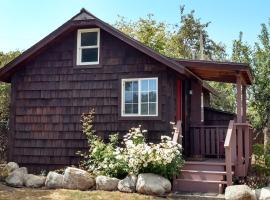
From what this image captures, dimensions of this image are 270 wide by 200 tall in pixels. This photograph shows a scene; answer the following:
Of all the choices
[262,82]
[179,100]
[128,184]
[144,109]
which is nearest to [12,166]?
[128,184]

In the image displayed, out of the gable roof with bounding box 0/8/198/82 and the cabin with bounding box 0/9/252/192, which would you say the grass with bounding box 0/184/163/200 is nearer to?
the cabin with bounding box 0/9/252/192

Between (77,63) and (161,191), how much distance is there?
5.45 meters

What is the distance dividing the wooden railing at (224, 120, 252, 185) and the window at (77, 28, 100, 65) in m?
5.00

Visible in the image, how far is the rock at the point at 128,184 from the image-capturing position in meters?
10.1

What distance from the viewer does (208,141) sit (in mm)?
12711

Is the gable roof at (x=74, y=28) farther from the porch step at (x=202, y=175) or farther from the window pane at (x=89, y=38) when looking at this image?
the porch step at (x=202, y=175)

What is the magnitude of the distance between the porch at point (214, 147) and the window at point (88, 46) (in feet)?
9.91

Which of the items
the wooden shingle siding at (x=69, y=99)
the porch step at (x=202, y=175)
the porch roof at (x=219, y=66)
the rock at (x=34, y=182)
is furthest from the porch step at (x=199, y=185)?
the rock at (x=34, y=182)

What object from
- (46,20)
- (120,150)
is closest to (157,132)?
(120,150)

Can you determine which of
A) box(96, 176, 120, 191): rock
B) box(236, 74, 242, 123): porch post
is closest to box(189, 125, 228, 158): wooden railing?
box(236, 74, 242, 123): porch post

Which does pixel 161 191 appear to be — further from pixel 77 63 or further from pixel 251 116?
pixel 251 116

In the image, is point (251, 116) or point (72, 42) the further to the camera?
point (251, 116)

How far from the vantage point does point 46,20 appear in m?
22.2

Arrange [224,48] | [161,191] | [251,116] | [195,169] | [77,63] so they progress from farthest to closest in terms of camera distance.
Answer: [224,48], [251,116], [77,63], [195,169], [161,191]
